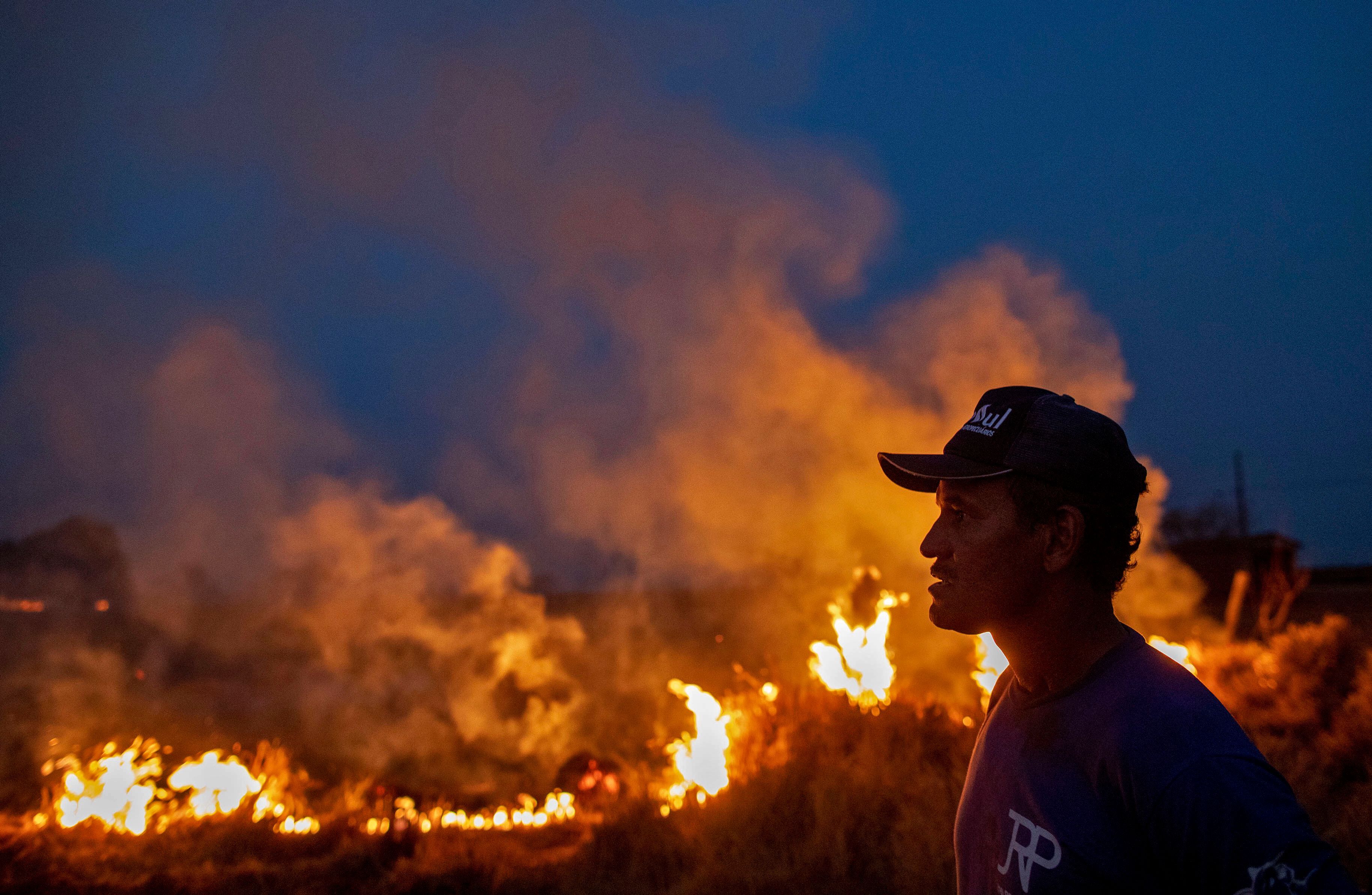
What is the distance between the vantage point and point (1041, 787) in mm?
1398

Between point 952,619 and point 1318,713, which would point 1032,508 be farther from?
point 1318,713

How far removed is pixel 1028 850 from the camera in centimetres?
139

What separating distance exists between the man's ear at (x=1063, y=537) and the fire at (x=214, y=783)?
8.99 m

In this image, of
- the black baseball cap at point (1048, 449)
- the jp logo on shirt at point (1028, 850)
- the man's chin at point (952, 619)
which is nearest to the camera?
the jp logo on shirt at point (1028, 850)

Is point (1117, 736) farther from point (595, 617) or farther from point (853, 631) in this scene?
point (595, 617)

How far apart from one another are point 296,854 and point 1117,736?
25.3ft

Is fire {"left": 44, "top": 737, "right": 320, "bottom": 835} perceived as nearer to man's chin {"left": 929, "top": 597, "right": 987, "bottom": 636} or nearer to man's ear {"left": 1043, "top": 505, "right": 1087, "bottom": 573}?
man's chin {"left": 929, "top": 597, "right": 987, "bottom": 636}

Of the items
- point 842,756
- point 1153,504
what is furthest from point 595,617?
point 842,756

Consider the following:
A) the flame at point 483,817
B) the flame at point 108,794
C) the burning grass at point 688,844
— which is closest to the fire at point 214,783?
the flame at point 108,794

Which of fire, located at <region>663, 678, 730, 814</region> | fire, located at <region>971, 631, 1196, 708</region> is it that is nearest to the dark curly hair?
fire, located at <region>663, 678, 730, 814</region>

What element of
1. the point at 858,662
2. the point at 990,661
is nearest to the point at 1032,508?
the point at 990,661

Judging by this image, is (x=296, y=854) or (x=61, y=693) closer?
(x=296, y=854)

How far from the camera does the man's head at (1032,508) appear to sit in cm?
151

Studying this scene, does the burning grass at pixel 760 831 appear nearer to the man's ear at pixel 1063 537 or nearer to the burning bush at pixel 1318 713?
the burning bush at pixel 1318 713
